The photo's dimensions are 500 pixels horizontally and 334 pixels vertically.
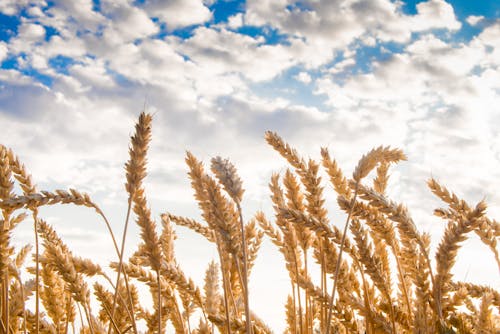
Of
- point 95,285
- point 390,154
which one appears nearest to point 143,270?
point 95,285

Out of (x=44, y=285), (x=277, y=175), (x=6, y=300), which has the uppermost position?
(x=277, y=175)

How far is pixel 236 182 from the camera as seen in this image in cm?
237

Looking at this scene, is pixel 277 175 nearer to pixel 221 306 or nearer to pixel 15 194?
pixel 221 306

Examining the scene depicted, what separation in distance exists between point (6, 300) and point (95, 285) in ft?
2.81

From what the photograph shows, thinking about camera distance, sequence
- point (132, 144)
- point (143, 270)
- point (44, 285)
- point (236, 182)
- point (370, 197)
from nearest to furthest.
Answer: point (236, 182) < point (132, 144) < point (370, 197) < point (143, 270) < point (44, 285)

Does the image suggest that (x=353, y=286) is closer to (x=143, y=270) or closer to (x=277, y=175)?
(x=277, y=175)

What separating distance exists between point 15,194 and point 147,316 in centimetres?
165

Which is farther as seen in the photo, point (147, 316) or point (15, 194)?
point (147, 316)

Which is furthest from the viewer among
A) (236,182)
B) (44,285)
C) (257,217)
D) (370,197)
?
(257,217)

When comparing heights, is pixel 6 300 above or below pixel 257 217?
below

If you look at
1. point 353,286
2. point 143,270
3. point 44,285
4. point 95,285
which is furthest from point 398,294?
point 44,285

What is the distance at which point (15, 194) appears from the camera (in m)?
2.57

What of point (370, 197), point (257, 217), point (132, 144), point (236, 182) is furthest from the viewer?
point (257, 217)

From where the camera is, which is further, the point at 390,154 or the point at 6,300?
the point at 390,154
